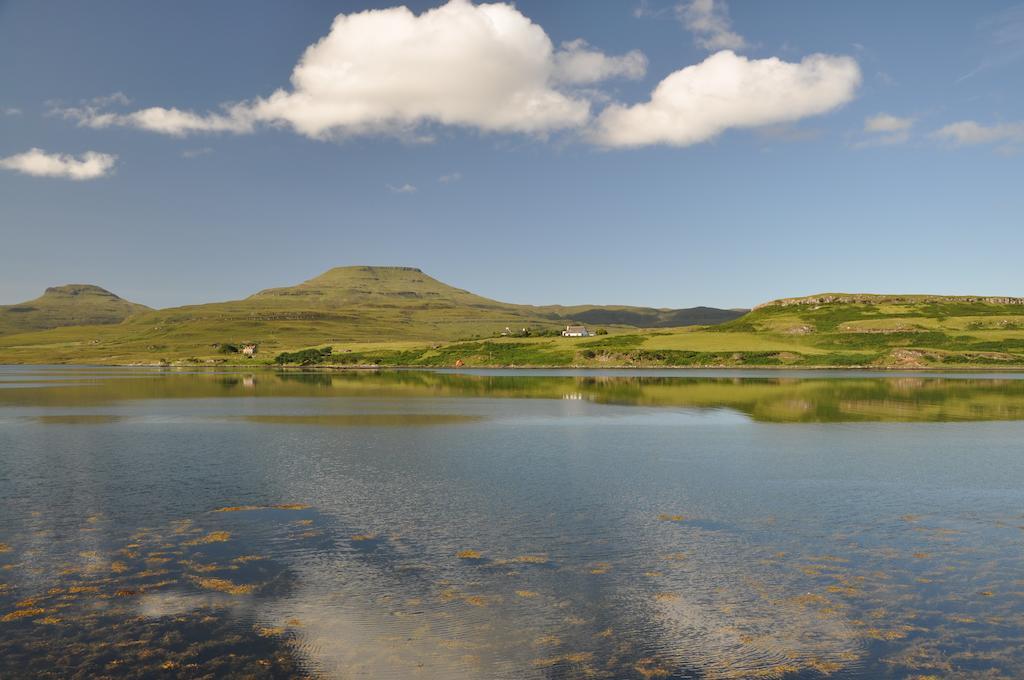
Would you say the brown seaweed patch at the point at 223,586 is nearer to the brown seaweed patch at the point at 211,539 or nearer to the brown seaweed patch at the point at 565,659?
the brown seaweed patch at the point at 211,539

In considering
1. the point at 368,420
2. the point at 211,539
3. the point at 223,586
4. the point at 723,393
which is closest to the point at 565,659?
the point at 223,586

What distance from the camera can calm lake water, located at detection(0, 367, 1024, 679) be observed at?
17.6m

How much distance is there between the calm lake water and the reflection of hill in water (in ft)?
58.7

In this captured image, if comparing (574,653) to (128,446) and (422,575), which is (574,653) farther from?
(128,446)

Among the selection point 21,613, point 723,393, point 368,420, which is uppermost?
point 21,613

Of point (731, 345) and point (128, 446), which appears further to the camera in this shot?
point (731, 345)

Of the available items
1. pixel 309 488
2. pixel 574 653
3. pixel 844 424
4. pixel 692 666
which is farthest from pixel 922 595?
pixel 844 424

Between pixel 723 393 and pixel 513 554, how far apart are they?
265 ft

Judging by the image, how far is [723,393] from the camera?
101 meters

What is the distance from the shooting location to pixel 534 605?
20.6m

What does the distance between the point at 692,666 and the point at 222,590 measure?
46.2ft

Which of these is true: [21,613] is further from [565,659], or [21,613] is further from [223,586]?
[565,659]

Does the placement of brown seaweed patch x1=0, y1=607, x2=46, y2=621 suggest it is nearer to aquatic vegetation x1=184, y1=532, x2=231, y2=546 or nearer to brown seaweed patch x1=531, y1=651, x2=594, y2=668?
aquatic vegetation x1=184, y1=532, x2=231, y2=546

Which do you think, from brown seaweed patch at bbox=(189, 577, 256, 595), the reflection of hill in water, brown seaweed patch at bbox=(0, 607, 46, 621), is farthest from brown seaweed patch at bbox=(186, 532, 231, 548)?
the reflection of hill in water
